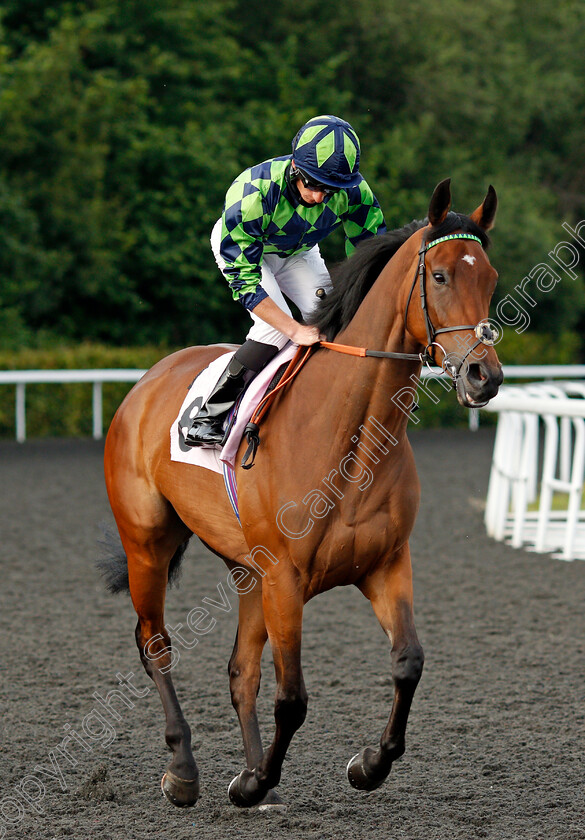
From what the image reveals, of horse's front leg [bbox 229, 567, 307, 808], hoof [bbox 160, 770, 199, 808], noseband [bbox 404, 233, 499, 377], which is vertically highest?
noseband [bbox 404, 233, 499, 377]

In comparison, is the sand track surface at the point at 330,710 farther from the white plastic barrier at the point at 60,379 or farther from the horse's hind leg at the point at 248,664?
the white plastic barrier at the point at 60,379

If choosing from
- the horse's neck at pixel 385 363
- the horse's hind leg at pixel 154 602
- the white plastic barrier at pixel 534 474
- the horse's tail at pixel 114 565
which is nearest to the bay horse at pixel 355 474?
the horse's neck at pixel 385 363

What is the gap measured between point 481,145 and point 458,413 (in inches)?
391

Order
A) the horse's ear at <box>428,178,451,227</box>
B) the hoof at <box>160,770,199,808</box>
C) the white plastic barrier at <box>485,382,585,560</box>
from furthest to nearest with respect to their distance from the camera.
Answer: the white plastic barrier at <box>485,382,585,560</box> → the hoof at <box>160,770,199,808</box> → the horse's ear at <box>428,178,451,227</box>

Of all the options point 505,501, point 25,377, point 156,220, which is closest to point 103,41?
point 156,220

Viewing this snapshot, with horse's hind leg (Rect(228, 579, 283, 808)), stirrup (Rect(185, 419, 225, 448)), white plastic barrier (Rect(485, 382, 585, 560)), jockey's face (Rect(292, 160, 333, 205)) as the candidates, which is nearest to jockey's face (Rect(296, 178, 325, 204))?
jockey's face (Rect(292, 160, 333, 205))

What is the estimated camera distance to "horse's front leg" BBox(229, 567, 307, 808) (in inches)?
124

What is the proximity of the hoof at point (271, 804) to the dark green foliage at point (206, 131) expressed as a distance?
46.7 ft

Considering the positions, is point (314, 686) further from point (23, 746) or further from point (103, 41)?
point (103, 41)

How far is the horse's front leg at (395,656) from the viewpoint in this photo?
123 inches

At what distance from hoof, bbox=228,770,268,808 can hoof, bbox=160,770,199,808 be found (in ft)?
0.41

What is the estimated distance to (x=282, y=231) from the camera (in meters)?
3.45

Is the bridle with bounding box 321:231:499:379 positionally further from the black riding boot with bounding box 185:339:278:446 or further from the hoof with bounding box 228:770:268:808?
the hoof with bounding box 228:770:268:808

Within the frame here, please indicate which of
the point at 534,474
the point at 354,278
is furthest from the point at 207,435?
the point at 534,474
